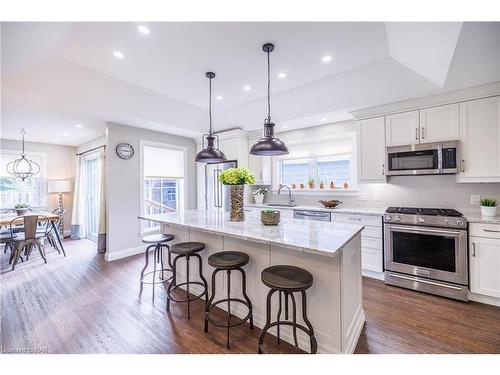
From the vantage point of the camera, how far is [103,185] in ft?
15.4

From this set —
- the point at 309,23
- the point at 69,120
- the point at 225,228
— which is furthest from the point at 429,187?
the point at 69,120

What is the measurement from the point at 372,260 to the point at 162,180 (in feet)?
14.8

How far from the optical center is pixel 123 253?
4.38 m

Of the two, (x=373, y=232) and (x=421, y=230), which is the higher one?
(x=421, y=230)

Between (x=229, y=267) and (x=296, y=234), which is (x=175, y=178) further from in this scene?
(x=296, y=234)

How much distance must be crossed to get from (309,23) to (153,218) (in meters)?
2.82

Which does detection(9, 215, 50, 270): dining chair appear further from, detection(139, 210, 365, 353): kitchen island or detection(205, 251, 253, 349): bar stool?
detection(205, 251, 253, 349): bar stool

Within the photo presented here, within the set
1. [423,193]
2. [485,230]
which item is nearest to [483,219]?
[485,230]

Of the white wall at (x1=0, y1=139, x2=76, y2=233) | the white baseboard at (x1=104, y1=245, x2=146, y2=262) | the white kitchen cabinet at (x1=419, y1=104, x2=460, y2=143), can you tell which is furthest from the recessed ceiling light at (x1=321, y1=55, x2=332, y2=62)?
the white wall at (x1=0, y1=139, x2=76, y2=233)

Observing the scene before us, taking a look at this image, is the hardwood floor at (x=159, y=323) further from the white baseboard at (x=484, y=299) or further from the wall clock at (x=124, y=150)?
the wall clock at (x=124, y=150)

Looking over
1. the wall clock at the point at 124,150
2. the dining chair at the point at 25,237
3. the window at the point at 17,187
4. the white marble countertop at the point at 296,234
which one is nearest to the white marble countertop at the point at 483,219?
the white marble countertop at the point at 296,234

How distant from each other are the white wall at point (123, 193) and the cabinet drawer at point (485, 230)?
17.2 feet

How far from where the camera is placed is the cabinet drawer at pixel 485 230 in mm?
2473

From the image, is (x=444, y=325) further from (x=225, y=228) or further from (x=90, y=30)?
(x=90, y=30)
